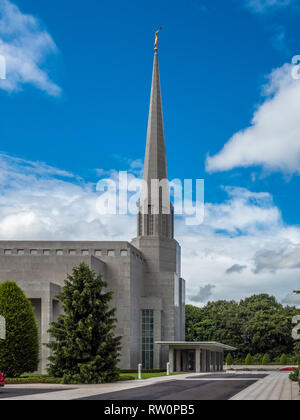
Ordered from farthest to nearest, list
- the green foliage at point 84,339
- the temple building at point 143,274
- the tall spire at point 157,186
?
1. the tall spire at point 157,186
2. the temple building at point 143,274
3. the green foliage at point 84,339

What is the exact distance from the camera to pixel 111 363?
108 ft

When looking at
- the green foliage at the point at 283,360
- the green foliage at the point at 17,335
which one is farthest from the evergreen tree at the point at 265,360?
the green foliage at the point at 17,335

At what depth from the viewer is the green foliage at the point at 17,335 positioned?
3397 cm

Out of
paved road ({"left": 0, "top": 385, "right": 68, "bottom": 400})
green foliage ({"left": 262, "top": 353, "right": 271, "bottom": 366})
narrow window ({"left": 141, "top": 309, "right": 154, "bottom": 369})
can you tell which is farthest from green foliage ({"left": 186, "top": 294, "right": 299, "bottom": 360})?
paved road ({"left": 0, "top": 385, "right": 68, "bottom": 400})

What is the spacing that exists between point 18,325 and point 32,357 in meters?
2.11

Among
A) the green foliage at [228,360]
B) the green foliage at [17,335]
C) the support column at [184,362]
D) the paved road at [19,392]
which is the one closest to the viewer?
the paved road at [19,392]

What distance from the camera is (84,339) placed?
107ft

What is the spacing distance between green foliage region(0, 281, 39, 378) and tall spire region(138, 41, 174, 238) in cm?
3274

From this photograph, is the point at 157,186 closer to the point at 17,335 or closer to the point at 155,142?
the point at 155,142

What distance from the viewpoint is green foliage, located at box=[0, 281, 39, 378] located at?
3397 cm

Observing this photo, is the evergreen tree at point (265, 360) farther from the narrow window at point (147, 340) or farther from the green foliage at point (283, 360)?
the narrow window at point (147, 340)

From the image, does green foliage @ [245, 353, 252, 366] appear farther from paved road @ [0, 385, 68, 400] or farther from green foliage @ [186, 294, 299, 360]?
paved road @ [0, 385, 68, 400]
